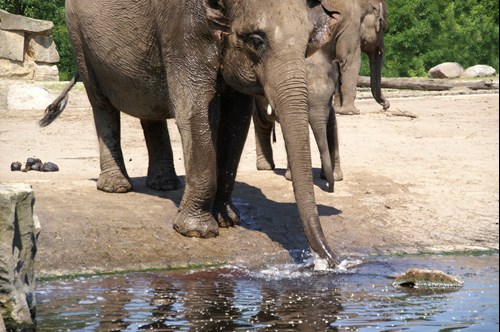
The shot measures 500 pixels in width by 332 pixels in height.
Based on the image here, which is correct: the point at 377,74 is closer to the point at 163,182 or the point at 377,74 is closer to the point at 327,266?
the point at 163,182

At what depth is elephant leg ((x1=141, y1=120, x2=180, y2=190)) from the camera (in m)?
10.2

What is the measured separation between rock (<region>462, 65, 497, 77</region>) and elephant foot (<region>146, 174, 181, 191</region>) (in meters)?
16.0

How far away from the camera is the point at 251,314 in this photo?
7016 millimetres

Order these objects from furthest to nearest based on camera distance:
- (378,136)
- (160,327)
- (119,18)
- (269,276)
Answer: (378,136) < (119,18) < (269,276) < (160,327)

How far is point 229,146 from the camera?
30.8 feet

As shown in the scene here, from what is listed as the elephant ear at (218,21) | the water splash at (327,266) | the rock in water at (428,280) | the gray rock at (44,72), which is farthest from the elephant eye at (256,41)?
the gray rock at (44,72)

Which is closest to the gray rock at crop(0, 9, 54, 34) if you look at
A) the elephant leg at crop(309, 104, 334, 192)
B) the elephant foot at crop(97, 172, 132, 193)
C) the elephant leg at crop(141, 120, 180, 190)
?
the elephant leg at crop(141, 120, 180, 190)

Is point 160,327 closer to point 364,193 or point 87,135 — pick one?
point 364,193

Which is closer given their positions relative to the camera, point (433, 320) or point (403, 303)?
point (433, 320)

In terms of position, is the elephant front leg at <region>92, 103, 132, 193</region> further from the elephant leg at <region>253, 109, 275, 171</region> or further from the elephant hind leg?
the elephant leg at <region>253, 109, 275, 171</region>

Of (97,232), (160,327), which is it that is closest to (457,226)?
(97,232)

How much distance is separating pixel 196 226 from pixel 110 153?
146 cm

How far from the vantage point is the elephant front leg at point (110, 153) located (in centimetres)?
998

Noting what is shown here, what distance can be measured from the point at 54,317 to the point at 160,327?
697 millimetres
